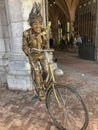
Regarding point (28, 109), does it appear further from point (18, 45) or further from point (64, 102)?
point (18, 45)

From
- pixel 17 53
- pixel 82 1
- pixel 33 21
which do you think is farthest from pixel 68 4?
pixel 33 21

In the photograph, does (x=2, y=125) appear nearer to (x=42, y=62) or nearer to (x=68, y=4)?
(x=42, y=62)

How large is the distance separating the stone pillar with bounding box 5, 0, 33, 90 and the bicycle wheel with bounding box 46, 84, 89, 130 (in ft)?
5.73

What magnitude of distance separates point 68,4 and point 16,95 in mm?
15351

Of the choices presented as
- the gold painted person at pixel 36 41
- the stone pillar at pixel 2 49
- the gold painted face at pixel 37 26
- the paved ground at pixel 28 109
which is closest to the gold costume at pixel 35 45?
the gold painted person at pixel 36 41

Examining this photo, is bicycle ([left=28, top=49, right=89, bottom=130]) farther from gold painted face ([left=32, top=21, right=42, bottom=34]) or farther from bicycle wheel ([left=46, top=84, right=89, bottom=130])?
gold painted face ([left=32, top=21, right=42, bottom=34])

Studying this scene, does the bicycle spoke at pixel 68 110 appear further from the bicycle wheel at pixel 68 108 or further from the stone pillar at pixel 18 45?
the stone pillar at pixel 18 45

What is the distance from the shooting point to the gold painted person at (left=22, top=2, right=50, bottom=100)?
3486mm

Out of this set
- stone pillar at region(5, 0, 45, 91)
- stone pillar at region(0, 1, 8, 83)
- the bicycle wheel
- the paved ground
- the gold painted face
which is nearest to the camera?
the bicycle wheel

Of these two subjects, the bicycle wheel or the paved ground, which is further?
the paved ground

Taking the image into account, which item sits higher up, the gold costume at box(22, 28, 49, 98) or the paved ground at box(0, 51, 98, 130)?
the gold costume at box(22, 28, 49, 98)

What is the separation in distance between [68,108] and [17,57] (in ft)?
8.48

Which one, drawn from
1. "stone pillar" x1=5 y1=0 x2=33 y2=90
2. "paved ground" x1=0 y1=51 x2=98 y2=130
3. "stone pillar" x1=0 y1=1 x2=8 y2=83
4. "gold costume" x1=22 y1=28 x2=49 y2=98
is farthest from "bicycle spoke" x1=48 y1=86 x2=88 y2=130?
"stone pillar" x1=0 y1=1 x2=8 y2=83

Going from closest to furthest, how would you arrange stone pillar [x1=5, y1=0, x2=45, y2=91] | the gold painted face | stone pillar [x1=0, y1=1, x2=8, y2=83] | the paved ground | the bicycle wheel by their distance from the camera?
the bicycle wheel, the paved ground, the gold painted face, stone pillar [x1=5, y1=0, x2=45, y2=91], stone pillar [x1=0, y1=1, x2=8, y2=83]
